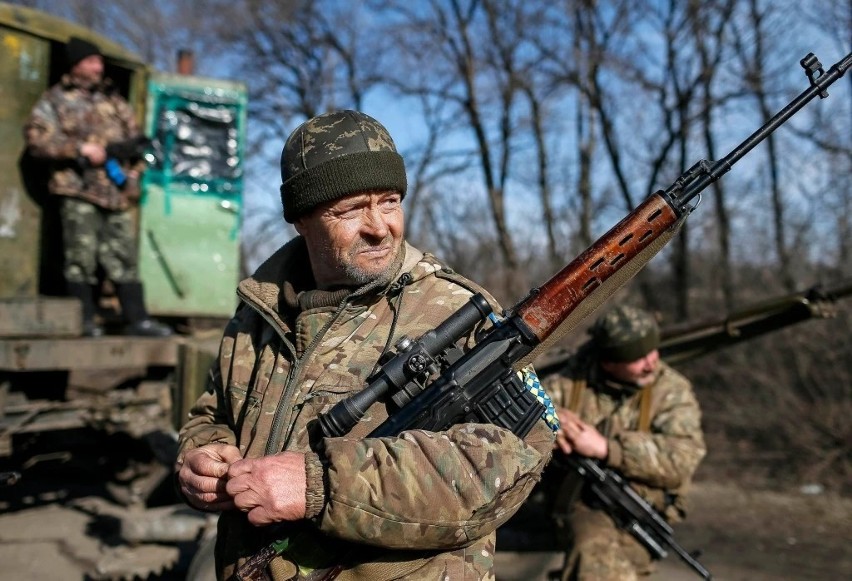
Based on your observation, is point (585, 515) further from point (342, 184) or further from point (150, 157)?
point (150, 157)

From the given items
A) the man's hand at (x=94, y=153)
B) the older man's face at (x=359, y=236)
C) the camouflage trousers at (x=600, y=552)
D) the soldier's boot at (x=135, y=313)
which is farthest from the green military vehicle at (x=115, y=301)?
the older man's face at (x=359, y=236)

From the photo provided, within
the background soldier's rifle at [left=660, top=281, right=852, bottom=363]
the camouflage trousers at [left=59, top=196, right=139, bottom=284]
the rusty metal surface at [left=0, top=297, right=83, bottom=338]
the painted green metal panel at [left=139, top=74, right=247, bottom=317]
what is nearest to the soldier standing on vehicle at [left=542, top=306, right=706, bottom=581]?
the background soldier's rifle at [left=660, top=281, right=852, bottom=363]

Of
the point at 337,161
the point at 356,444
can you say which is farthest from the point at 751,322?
the point at 356,444

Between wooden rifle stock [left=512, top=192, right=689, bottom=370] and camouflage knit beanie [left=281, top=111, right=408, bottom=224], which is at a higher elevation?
camouflage knit beanie [left=281, top=111, right=408, bottom=224]

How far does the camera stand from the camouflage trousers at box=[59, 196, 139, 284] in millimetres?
5945

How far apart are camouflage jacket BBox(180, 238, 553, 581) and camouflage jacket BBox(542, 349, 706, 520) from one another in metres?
2.26

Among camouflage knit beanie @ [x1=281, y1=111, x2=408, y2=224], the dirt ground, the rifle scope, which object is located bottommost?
the dirt ground

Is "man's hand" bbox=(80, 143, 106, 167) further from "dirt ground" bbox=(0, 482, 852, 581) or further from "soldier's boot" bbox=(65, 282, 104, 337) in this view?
"dirt ground" bbox=(0, 482, 852, 581)

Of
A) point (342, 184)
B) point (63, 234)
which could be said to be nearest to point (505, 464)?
point (342, 184)

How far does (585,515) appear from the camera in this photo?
433 centimetres

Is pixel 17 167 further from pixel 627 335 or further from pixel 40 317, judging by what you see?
pixel 627 335

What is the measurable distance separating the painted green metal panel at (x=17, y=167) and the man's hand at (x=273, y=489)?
196 inches

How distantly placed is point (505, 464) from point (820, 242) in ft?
32.3

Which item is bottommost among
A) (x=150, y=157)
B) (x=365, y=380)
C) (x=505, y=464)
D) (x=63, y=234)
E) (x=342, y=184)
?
(x=505, y=464)
